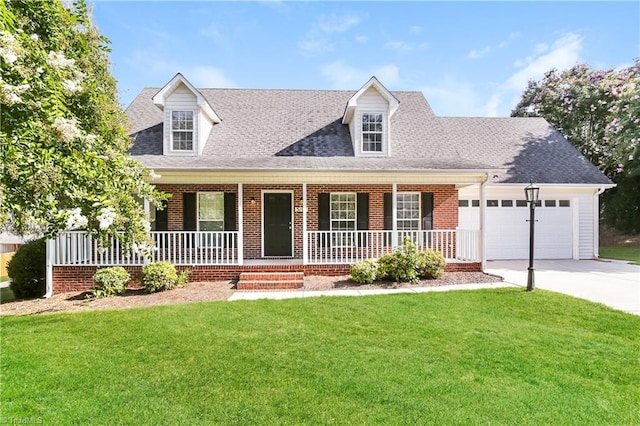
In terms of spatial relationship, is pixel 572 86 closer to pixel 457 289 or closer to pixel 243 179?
pixel 457 289

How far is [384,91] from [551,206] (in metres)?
8.48

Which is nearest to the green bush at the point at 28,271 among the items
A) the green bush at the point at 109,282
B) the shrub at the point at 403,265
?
the green bush at the point at 109,282

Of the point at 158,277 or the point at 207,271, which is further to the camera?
the point at 207,271

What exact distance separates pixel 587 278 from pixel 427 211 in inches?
187

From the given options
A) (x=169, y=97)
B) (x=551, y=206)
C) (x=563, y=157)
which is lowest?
(x=551, y=206)

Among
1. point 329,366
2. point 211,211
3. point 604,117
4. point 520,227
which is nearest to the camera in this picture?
point 329,366

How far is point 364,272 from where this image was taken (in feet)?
30.0

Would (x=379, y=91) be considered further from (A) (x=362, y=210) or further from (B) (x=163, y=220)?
(B) (x=163, y=220)

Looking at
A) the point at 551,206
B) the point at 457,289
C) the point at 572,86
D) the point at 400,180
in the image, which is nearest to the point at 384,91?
the point at 400,180

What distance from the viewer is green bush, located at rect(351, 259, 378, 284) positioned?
30.0ft

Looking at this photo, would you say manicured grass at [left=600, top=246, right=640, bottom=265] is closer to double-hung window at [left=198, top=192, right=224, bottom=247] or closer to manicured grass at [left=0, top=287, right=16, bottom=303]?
double-hung window at [left=198, top=192, right=224, bottom=247]

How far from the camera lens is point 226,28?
9344 mm

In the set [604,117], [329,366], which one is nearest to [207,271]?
[329,366]

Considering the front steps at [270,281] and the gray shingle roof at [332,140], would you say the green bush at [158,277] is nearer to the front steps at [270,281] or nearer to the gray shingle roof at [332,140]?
the front steps at [270,281]
